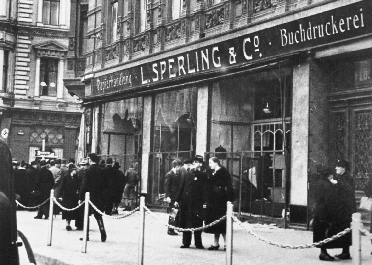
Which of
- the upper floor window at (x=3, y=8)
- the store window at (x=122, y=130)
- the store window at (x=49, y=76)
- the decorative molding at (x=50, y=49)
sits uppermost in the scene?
the upper floor window at (x=3, y=8)

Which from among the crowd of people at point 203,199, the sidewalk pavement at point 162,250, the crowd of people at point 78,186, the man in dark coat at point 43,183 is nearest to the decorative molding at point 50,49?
the crowd of people at point 78,186

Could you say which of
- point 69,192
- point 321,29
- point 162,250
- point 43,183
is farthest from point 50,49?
point 162,250

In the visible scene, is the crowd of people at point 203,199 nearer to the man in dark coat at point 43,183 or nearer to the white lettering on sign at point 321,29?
the white lettering on sign at point 321,29

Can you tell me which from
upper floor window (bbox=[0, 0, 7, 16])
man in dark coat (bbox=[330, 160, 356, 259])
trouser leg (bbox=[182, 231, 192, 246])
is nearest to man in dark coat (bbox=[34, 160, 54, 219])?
trouser leg (bbox=[182, 231, 192, 246])

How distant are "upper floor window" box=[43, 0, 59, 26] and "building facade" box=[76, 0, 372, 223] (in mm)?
21636

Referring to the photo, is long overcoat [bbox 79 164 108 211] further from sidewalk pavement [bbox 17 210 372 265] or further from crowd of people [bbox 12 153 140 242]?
sidewalk pavement [bbox 17 210 372 265]

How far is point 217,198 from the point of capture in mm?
14000

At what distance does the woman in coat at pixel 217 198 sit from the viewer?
13891 mm

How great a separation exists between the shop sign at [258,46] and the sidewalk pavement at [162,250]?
14.5 feet

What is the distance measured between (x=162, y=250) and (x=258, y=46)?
7.48 m

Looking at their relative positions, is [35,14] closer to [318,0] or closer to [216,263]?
[318,0]

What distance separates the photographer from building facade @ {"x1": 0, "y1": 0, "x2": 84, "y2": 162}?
162 feet

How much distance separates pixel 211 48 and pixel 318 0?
499 centimetres

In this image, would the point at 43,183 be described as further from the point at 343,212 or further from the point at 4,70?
the point at 4,70
